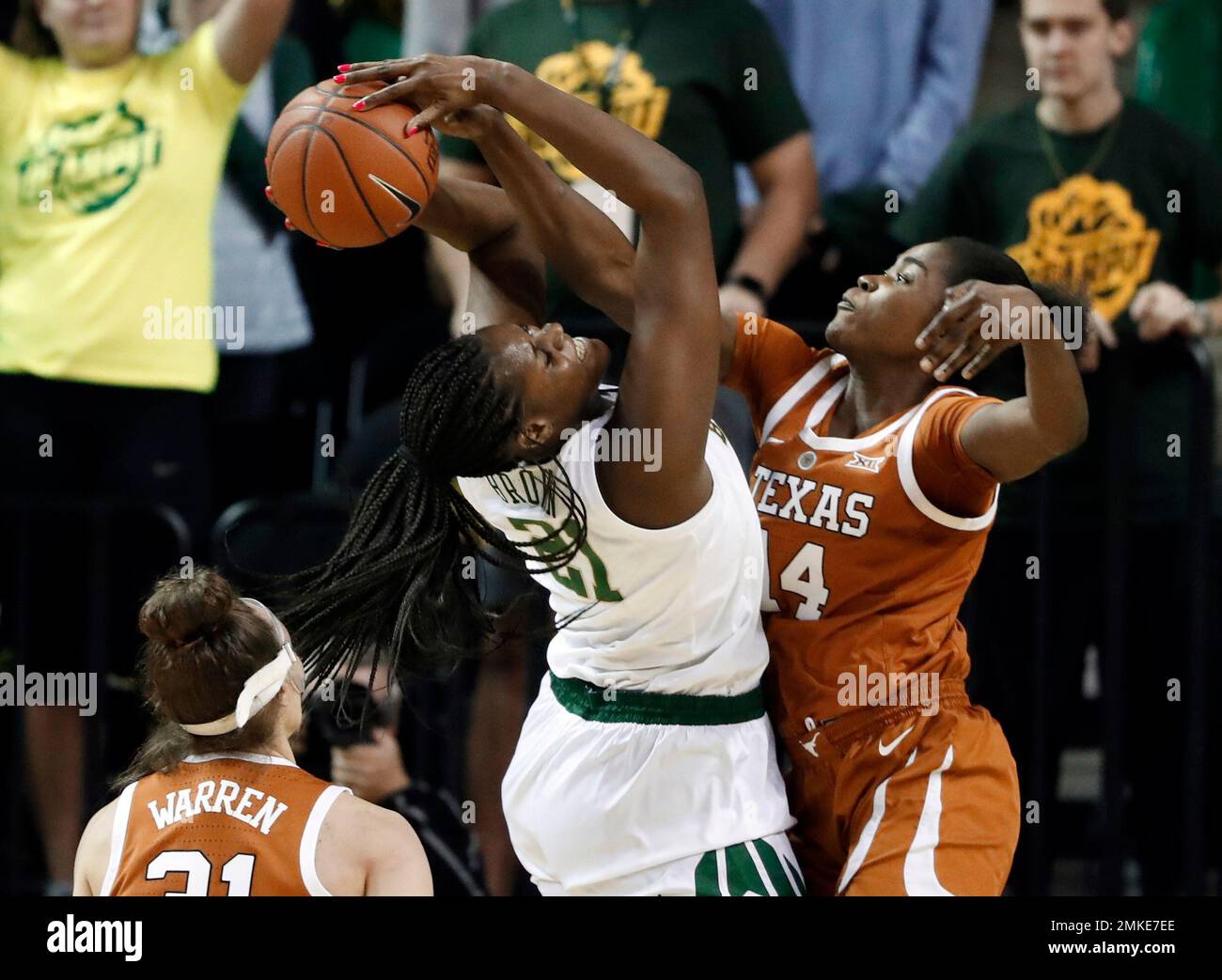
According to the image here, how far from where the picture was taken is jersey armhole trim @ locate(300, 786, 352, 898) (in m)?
3.26

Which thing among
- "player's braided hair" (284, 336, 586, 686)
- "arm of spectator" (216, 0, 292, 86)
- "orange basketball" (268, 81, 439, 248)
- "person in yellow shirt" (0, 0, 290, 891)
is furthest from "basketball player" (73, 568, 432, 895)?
"arm of spectator" (216, 0, 292, 86)

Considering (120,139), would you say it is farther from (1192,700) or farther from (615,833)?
(1192,700)

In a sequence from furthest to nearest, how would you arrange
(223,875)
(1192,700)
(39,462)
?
1. (39,462)
2. (1192,700)
3. (223,875)

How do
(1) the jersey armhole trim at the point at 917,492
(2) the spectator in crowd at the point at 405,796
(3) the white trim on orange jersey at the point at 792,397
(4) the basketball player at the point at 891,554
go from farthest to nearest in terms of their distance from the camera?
1. (2) the spectator in crowd at the point at 405,796
2. (3) the white trim on orange jersey at the point at 792,397
3. (1) the jersey armhole trim at the point at 917,492
4. (4) the basketball player at the point at 891,554

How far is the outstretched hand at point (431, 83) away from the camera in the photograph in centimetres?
316

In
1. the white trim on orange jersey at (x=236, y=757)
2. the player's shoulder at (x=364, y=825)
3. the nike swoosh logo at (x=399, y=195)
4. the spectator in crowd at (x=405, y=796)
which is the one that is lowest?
the spectator in crowd at (x=405, y=796)

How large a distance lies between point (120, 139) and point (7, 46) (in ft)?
1.67

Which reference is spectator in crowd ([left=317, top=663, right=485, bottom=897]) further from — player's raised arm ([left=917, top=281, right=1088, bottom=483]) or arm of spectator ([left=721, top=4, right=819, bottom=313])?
player's raised arm ([left=917, top=281, right=1088, bottom=483])

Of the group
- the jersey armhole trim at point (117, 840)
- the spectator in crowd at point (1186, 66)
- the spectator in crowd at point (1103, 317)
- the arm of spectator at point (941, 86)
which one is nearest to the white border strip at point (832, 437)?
the spectator in crowd at point (1103, 317)

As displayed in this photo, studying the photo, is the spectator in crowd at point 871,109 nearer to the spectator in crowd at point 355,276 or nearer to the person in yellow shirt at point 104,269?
the spectator in crowd at point 355,276

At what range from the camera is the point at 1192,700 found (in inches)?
202

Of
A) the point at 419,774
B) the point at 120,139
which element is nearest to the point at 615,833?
the point at 419,774

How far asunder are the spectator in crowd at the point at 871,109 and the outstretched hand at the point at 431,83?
2.73m

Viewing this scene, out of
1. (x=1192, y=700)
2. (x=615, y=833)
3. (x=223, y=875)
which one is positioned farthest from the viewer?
(x=1192, y=700)
